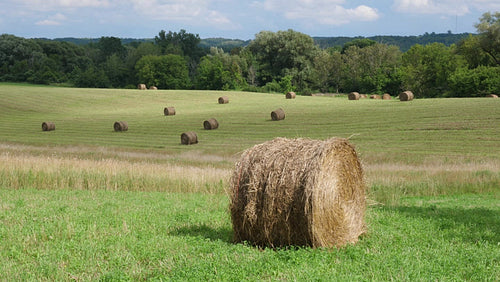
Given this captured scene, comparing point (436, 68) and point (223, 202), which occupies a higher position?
point (436, 68)

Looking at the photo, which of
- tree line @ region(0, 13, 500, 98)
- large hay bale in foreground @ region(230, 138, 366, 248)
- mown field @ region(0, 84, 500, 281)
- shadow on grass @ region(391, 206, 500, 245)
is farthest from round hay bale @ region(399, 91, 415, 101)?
large hay bale in foreground @ region(230, 138, 366, 248)

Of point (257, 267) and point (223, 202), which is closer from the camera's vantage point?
point (257, 267)

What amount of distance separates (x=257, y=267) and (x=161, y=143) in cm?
2602

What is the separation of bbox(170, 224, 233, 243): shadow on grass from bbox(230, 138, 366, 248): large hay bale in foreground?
0.44 metres

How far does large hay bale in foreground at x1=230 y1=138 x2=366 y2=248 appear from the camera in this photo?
8047mm

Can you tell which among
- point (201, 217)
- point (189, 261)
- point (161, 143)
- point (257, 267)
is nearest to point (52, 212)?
point (201, 217)

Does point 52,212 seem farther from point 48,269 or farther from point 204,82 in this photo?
point 204,82

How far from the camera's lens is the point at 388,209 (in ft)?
39.4

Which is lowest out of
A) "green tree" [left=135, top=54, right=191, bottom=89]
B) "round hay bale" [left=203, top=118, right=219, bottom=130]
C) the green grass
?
"round hay bale" [left=203, top=118, right=219, bottom=130]

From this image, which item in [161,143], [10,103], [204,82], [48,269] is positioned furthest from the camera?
[204,82]

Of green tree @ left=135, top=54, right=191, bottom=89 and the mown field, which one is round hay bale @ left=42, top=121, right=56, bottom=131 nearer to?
the mown field

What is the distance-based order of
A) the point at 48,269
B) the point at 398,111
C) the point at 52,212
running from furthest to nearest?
the point at 398,111 → the point at 52,212 → the point at 48,269

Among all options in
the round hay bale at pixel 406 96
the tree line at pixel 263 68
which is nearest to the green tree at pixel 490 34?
the tree line at pixel 263 68

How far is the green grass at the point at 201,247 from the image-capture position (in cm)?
668
